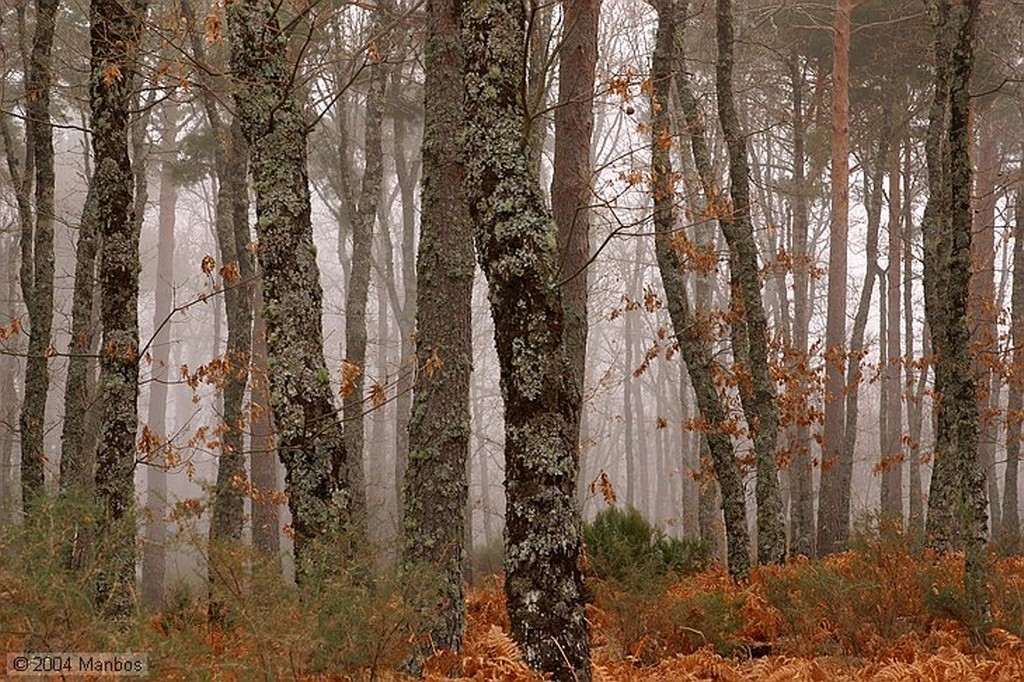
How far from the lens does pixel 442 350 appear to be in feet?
21.5

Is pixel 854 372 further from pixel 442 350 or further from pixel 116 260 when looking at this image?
pixel 116 260

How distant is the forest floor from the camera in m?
3.93

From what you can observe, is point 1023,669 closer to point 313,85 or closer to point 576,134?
point 576,134

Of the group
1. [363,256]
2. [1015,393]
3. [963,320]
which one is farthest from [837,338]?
[963,320]

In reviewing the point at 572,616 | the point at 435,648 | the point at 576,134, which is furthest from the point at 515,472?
the point at 576,134

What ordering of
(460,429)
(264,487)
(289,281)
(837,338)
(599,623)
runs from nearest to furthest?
(289,281) → (460,429) → (599,623) → (264,487) → (837,338)

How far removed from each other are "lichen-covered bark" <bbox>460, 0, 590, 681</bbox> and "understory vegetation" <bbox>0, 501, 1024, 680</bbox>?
325 mm

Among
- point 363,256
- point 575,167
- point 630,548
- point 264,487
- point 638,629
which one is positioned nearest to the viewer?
point 638,629

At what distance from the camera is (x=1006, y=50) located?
57.3ft

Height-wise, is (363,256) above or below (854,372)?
above

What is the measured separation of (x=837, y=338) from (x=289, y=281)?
11.0 metres

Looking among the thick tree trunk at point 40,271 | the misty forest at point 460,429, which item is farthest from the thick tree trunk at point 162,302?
the thick tree trunk at point 40,271

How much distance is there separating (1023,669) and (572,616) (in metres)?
2.74

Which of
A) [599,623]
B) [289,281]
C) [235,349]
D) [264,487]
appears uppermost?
[289,281]
